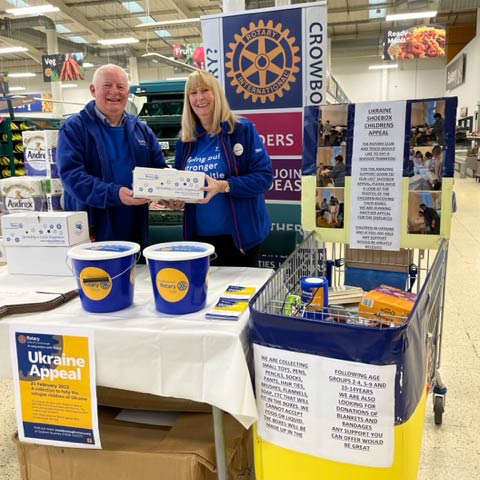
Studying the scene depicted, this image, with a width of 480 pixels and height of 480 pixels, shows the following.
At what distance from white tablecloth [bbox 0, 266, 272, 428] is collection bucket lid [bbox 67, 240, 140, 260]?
20cm

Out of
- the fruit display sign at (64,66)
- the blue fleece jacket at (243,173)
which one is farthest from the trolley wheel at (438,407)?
the fruit display sign at (64,66)

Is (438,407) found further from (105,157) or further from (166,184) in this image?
(105,157)

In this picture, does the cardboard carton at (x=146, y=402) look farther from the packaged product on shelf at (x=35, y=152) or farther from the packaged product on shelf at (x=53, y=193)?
the packaged product on shelf at (x=35, y=152)

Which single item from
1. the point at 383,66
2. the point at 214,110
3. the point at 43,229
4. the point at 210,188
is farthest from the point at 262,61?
the point at 383,66

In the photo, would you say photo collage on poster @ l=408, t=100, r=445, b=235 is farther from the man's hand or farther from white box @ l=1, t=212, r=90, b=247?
white box @ l=1, t=212, r=90, b=247

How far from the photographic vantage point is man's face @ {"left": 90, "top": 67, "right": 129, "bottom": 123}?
2.18 metres

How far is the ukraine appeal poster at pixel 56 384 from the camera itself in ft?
4.66

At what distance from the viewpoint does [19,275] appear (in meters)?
1.92

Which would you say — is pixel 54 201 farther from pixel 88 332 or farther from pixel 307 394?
pixel 307 394

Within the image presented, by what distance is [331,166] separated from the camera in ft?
6.74

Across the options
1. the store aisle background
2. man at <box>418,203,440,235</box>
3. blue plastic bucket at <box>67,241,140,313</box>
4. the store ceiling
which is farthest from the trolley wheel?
the store ceiling

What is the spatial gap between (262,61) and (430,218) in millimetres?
1641

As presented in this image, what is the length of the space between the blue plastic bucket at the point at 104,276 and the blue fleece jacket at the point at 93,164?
57 centimetres

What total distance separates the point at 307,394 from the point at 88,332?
2.17 ft
